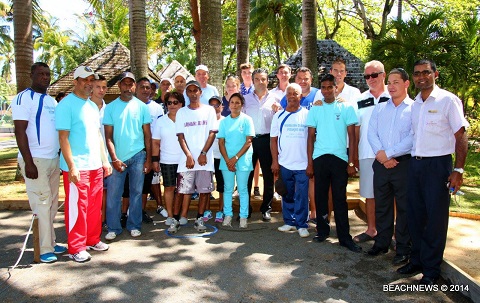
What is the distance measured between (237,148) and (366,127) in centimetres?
197

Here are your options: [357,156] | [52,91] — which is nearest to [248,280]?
[357,156]

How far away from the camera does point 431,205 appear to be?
4.28 meters

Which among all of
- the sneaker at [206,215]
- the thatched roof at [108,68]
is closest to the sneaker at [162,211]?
the sneaker at [206,215]

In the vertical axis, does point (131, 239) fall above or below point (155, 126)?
below

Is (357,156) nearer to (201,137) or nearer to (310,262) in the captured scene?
(310,262)

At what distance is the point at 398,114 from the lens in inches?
196

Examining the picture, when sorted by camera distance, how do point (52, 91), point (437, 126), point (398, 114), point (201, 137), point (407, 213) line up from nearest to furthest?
point (437, 126), point (407, 213), point (398, 114), point (201, 137), point (52, 91)

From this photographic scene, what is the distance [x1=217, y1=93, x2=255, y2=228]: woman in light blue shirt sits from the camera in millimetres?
6336

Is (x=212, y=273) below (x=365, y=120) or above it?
below

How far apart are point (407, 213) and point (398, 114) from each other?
47.5 inches

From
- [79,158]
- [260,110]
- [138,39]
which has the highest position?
[138,39]

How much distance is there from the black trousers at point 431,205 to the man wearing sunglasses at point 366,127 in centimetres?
113

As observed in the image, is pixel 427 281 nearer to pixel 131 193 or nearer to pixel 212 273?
pixel 212 273

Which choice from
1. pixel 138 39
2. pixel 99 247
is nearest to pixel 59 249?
pixel 99 247
